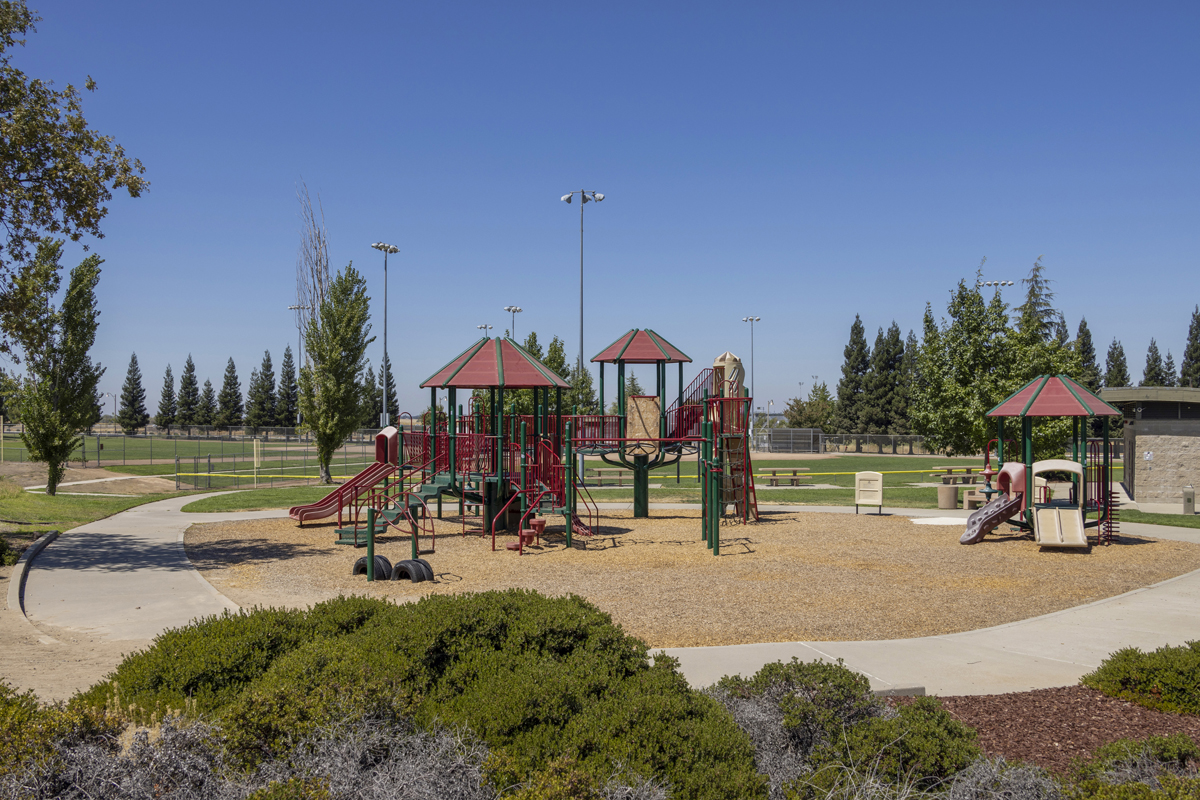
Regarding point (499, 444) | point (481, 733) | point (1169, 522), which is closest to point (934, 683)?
point (481, 733)

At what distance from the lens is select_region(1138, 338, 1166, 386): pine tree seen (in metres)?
102

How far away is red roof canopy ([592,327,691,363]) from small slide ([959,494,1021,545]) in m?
8.01

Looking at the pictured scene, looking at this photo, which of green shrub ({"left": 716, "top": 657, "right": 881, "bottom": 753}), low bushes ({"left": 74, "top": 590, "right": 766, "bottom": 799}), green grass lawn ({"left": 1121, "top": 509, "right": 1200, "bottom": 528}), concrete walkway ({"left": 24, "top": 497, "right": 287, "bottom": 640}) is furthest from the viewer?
green grass lawn ({"left": 1121, "top": 509, "right": 1200, "bottom": 528})

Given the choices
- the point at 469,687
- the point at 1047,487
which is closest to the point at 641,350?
the point at 1047,487

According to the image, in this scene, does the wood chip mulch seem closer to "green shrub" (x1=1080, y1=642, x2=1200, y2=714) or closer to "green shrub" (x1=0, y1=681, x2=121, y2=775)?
"green shrub" (x1=1080, y1=642, x2=1200, y2=714)

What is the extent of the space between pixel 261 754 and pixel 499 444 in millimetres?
13002

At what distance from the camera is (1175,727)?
5.69m

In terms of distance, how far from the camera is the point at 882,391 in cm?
8106

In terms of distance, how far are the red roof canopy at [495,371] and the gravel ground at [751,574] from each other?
3489mm

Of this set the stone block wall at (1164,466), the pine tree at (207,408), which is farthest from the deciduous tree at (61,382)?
the pine tree at (207,408)

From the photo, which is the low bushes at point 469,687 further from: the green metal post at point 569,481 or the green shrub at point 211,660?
the green metal post at point 569,481

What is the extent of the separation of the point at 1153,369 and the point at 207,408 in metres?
130

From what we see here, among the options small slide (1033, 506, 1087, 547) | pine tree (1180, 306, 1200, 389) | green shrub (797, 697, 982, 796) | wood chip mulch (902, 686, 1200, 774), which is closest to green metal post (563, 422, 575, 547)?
small slide (1033, 506, 1087, 547)

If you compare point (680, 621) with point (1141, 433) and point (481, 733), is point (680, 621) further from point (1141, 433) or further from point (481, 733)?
point (1141, 433)
